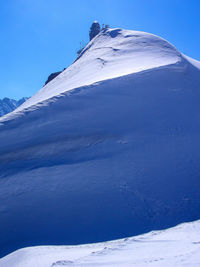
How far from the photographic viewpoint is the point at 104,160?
4.01 metres

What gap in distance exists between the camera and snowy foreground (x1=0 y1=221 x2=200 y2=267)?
2.21 m

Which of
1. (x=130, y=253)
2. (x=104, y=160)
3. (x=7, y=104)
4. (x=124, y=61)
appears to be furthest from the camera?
(x=7, y=104)

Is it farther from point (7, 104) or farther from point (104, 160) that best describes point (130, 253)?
point (7, 104)

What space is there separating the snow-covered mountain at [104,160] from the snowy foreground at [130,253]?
168 millimetres

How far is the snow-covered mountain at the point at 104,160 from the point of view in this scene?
3.22 meters

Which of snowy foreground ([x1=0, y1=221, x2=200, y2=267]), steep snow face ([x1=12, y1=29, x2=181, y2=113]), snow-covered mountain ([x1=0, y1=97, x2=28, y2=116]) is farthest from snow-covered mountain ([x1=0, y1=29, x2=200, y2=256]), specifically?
snow-covered mountain ([x1=0, y1=97, x2=28, y2=116])

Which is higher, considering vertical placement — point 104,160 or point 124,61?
point 124,61

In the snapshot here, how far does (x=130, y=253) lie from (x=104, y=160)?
68.4 inches

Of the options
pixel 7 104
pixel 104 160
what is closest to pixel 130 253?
pixel 104 160

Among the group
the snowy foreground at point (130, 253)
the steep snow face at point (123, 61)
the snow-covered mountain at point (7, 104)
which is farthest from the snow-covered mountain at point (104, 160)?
the snow-covered mountain at point (7, 104)

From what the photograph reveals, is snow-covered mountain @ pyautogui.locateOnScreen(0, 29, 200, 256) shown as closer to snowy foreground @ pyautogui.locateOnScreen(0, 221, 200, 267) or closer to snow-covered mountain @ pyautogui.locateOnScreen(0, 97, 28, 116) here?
snowy foreground @ pyautogui.locateOnScreen(0, 221, 200, 267)

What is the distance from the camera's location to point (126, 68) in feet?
20.5

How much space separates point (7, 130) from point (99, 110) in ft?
5.98

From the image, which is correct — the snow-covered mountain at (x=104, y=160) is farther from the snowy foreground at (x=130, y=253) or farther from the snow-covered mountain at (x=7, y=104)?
the snow-covered mountain at (x=7, y=104)
